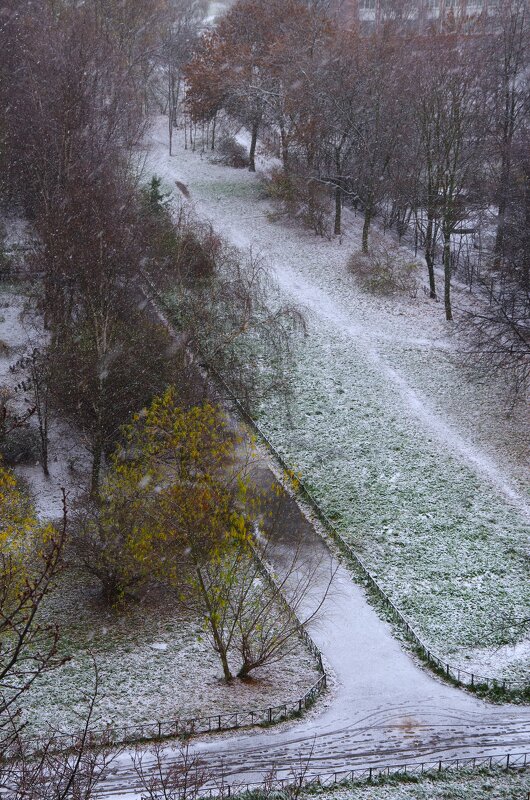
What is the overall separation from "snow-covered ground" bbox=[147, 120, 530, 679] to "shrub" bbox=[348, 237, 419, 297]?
633mm

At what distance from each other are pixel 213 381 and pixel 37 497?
28.6 ft

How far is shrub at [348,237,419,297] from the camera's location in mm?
40000

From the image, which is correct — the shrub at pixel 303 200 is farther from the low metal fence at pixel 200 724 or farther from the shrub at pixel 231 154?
the low metal fence at pixel 200 724

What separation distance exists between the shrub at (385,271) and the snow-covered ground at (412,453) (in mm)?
633

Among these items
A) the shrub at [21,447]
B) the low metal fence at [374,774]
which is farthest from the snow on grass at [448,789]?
the shrub at [21,447]

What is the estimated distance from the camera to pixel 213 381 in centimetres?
3241

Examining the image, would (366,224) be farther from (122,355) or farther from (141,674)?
(141,674)

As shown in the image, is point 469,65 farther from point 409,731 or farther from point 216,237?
point 409,731

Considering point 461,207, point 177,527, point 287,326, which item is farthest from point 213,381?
point 461,207

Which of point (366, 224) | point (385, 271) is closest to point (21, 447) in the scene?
point (385, 271)

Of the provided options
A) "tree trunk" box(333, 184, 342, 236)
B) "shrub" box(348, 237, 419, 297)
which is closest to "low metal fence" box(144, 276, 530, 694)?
"shrub" box(348, 237, 419, 297)

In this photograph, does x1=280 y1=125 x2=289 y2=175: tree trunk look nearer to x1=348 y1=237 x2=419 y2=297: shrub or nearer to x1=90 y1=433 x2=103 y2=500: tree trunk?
x1=348 y1=237 x2=419 y2=297: shrub

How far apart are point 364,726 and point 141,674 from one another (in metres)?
5.43

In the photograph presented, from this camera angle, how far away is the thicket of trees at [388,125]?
126ft
